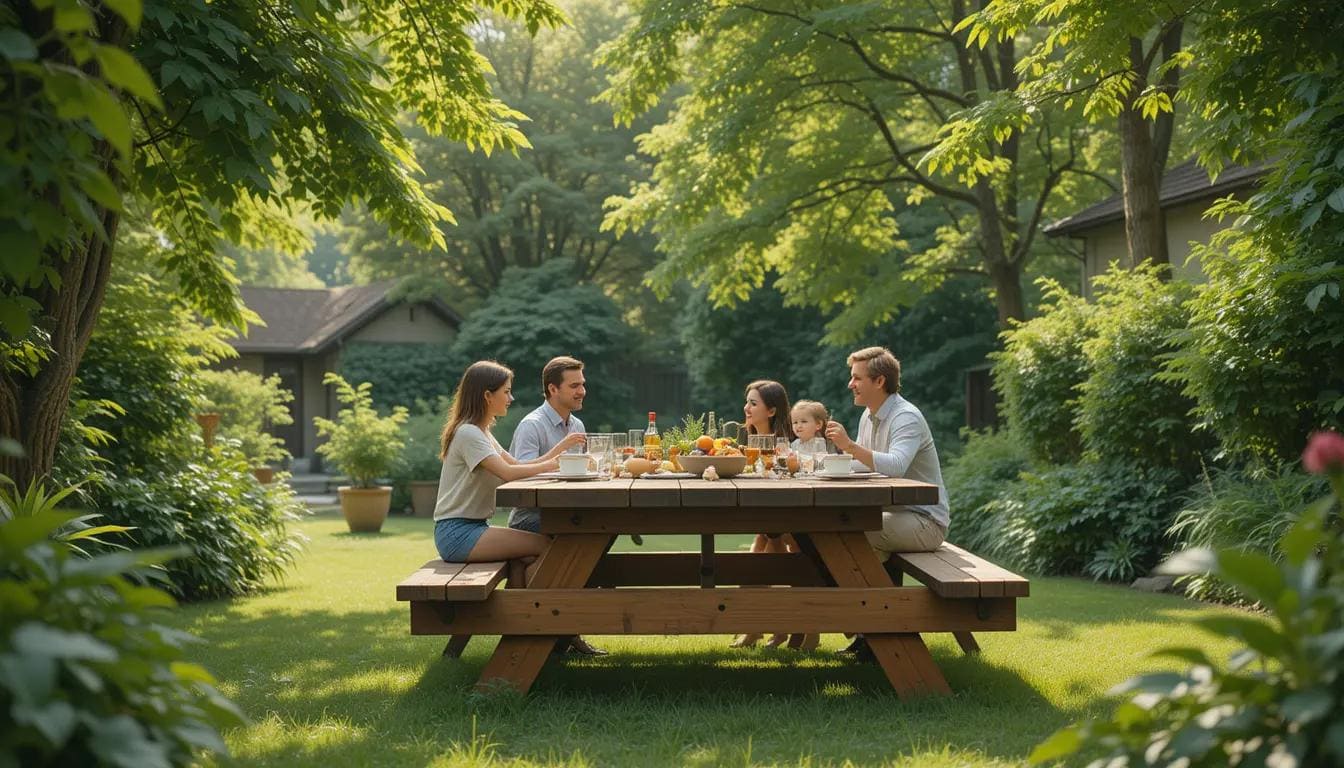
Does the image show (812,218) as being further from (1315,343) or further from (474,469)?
(474,469)

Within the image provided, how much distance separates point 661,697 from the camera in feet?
18.9

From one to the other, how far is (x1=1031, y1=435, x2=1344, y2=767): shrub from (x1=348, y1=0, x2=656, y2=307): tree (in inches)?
1101

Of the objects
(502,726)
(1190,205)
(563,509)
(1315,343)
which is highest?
(1190,205)

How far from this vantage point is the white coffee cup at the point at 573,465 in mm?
6051

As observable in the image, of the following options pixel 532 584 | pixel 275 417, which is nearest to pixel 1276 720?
pixel 532 584

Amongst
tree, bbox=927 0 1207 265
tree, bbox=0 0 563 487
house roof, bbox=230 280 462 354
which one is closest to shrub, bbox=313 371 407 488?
tree, bbox=0 0 563 487

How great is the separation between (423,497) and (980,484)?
34.6 ft

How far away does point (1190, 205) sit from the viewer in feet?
53.3

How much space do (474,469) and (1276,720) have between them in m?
4.53

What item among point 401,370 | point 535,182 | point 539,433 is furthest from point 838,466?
point 401,370

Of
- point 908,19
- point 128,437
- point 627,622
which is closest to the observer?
point 627,622

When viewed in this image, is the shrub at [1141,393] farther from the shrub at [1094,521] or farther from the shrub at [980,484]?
the shrub at [980,484]

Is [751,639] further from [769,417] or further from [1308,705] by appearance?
[1308,705]

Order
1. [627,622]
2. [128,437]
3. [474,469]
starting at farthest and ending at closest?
1. [128,437]
2. [474,469]
3. [627,622]
